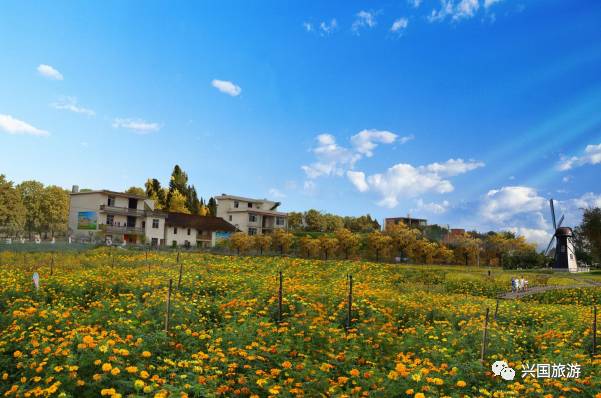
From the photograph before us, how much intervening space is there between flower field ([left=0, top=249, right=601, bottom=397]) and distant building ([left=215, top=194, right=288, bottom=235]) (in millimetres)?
55857

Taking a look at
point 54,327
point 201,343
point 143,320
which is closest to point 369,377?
point 201,343

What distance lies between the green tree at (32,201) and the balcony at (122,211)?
2440cm

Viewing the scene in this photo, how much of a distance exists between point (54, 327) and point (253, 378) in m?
5.64

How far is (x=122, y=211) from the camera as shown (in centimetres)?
5906

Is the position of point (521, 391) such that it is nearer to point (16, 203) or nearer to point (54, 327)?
point (54, 327)

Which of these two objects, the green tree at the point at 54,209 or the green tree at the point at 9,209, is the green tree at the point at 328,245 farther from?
the green tree at the point at 54,209

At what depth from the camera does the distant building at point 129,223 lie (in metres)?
58.0

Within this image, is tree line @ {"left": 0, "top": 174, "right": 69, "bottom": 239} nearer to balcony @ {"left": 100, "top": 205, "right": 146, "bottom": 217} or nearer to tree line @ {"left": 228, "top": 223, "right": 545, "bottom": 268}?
balcony @ {"left": 100, "top": 205, "right": 146, "bottom": 217}

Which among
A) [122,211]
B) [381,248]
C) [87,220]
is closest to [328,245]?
[381,248]

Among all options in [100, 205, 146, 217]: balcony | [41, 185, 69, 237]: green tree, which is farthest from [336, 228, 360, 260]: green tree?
[41, 185, 69, 237]: green tree

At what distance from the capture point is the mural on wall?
58.1 meters

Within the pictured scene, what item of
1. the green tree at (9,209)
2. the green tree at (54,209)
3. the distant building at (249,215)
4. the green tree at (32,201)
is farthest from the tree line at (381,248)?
the green tree at (32,201)

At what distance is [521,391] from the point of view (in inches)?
299

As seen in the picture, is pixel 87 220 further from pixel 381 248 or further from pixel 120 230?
pixel 381 248
